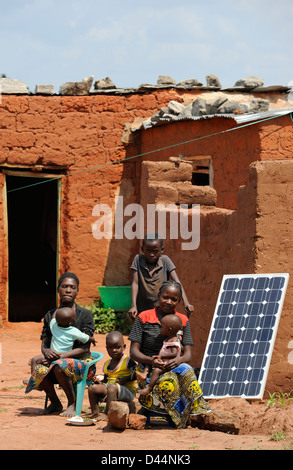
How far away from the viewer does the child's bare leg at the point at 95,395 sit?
6481 mm

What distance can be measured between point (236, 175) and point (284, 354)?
177 inches

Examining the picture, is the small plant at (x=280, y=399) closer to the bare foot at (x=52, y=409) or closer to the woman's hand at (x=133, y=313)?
the woman's hand at (x=133, y=313)

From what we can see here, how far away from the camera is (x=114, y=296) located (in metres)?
12.9

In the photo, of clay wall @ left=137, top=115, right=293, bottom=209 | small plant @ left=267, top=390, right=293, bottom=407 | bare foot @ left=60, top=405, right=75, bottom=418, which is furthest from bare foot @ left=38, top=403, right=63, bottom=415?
clay wall @ left=137, top=115, right=293, bottom=209

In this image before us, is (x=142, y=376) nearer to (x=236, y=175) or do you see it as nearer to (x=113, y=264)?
(x=236, y=175)

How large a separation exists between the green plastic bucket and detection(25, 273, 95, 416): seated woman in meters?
5.90

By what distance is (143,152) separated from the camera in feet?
43.1

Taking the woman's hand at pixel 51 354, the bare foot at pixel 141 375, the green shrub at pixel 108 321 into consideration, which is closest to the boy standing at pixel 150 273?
the woman's hand at pixel 51 354

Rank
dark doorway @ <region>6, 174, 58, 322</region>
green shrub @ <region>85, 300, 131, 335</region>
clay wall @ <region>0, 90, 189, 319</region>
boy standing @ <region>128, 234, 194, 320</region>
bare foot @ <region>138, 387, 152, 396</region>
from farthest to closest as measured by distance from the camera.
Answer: dark doorway @ <region>6, 174, 58, 322</region>, clay wall @ <region>0, 90, 189, 319</region>, green shrub @ <region>85, 300, 131, 335</region>, boy standing @ <region>128, 234, 194, 320</region>, bare foot @ <region>138, 387, 152, 396</region>

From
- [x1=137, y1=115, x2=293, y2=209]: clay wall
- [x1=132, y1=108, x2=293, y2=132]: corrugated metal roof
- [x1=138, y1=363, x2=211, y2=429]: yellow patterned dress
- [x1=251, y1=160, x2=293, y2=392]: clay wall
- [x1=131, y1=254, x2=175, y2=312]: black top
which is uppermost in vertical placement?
[x1=132, y1=108, x2=293, y2=132]: corrugated metal roof

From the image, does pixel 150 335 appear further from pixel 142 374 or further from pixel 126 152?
pixel 126 152

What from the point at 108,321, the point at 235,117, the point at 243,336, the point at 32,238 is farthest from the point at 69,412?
the point at 32,238

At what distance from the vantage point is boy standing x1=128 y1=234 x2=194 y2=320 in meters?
7.62

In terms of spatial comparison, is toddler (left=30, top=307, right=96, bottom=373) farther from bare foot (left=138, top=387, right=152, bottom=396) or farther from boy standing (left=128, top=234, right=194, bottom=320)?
boy standing (left=128, top=234, right=194, bottom=320)
